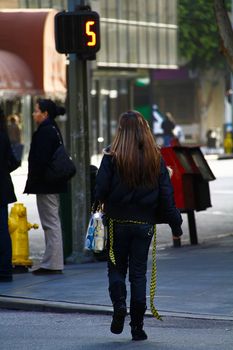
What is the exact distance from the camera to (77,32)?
13867mm

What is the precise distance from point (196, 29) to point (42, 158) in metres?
53.3

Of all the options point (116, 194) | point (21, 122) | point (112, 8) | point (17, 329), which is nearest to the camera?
point (116, 194)

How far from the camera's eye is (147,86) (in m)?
57.9

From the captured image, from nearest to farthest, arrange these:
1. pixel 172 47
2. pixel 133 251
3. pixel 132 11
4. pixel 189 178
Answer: pixel 133 251
pixel 189 178
pixel 132 11
pixel 172 47

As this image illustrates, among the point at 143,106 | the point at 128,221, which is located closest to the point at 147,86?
the point at 143,106

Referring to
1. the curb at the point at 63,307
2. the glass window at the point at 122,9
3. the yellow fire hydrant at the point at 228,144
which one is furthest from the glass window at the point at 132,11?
A: the curb at the point at 63,307

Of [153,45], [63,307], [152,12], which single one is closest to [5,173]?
[63,307]

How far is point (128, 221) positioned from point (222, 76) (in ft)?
225

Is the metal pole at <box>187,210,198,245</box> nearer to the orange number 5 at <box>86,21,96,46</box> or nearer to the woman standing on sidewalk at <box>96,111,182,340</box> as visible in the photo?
the orange number 5 at <box>86,21,96,46</box>

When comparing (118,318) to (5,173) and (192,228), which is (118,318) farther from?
(192,228)

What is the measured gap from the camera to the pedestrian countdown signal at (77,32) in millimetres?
13859

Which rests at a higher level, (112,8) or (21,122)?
(112,8)

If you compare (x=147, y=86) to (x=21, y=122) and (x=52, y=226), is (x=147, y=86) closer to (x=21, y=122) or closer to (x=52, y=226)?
(x=21, y=122)

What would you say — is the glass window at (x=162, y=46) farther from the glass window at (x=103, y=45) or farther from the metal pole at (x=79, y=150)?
the metal pole at (x=79, y=150)
